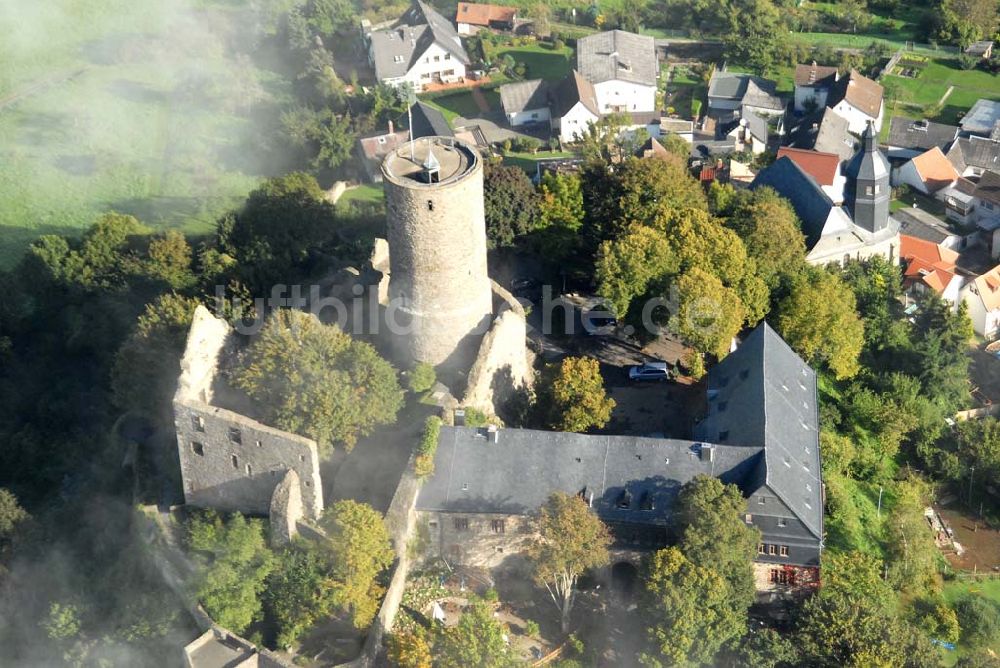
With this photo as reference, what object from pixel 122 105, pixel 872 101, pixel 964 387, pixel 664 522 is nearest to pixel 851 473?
pixel 964 387

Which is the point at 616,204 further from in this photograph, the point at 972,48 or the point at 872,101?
the point at 972,48

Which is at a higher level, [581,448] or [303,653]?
[581,448]

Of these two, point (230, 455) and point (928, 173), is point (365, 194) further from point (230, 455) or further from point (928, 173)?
point (928, 173)

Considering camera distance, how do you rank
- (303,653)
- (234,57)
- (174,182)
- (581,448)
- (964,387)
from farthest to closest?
1. (234,57)
2. (174,182)
3. (964,387)
4. (581,448)
5. (303,653)

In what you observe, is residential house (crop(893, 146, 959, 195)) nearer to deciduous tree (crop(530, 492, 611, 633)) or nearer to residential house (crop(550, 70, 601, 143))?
residential house (crop(550, 70, 601, 143))

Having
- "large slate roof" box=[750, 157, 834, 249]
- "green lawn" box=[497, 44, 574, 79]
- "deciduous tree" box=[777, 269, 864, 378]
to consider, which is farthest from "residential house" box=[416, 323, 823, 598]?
"green lawn" box=[497, 44, 574, 79]

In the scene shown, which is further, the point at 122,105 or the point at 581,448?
the point at 122,105

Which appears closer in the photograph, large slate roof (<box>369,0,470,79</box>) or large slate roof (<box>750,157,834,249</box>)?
large slate roof (<box>750,157,834,249</box>)
